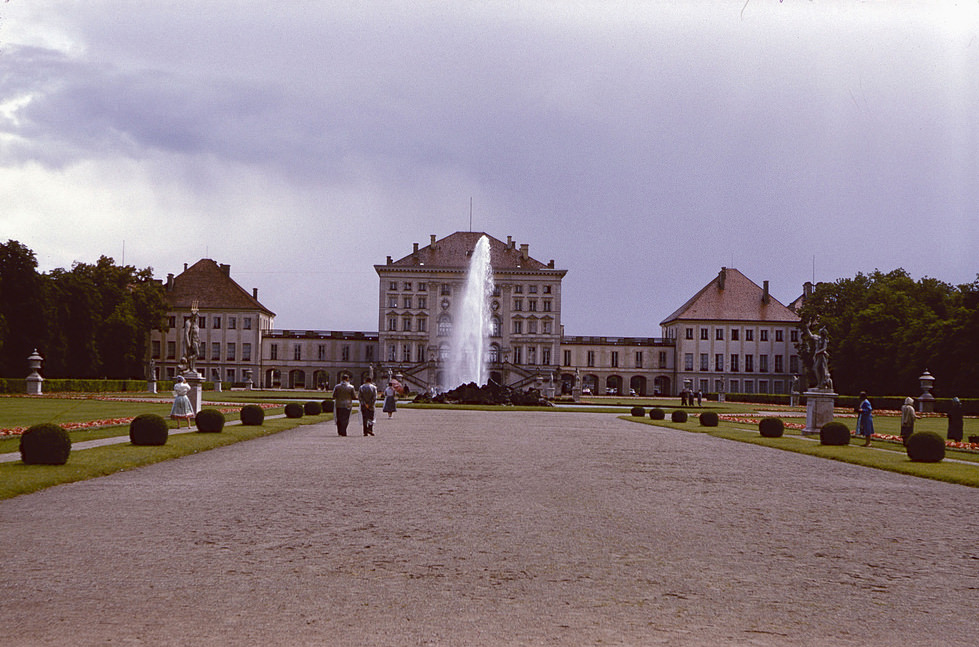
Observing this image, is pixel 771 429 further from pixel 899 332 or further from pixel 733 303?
pixel 733 303

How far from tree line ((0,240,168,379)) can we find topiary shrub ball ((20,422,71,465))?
52.8 metres

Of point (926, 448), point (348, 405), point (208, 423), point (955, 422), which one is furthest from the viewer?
point (955, 422)

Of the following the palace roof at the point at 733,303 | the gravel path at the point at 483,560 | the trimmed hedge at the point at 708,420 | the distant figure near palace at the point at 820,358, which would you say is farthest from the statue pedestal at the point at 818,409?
the palace roof at the point at 733,303

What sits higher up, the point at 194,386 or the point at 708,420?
the point at 194,386

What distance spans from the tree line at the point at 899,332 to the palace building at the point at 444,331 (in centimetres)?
1531

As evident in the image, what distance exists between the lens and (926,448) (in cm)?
1903

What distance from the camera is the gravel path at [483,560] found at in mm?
5883

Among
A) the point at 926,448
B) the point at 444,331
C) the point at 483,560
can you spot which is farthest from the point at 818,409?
the point at 444,331

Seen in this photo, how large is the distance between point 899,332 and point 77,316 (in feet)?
210

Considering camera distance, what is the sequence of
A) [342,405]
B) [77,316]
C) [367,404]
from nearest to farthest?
[367,404], [342,405], [77,316]

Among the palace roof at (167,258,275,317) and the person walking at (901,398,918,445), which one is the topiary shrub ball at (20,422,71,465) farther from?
the palace roof at (167,258,275,317)

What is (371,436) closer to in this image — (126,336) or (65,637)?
(65,637)

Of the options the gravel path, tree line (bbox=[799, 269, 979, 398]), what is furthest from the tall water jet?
the gravel path

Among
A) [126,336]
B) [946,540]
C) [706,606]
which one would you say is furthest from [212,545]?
[126,336]
